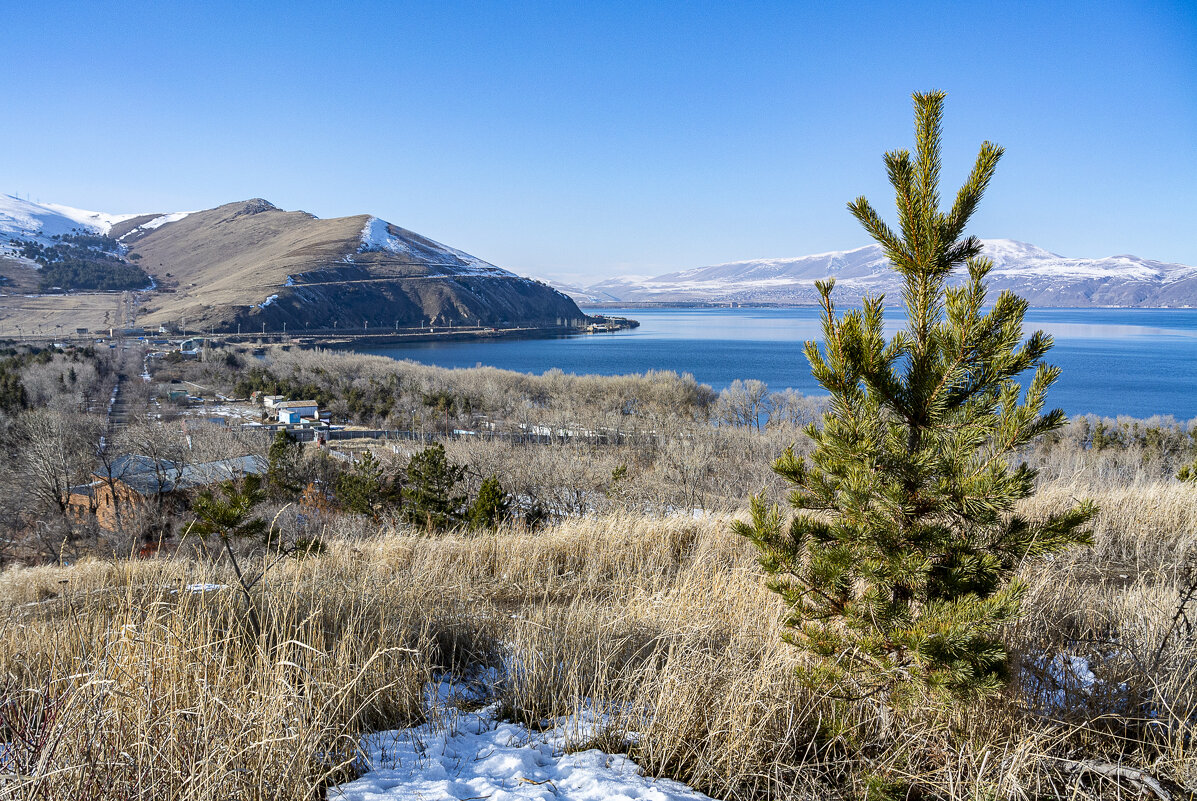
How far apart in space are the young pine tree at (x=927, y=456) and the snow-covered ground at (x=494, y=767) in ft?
2.87

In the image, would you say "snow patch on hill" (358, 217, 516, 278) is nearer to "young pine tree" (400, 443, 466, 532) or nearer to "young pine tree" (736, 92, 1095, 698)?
"young pine tree" (400, 443, 466, 532)

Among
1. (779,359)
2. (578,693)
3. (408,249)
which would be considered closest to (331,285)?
(408,249)

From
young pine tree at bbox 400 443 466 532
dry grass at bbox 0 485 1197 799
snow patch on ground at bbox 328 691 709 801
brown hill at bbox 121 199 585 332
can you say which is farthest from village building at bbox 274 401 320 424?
brown hill at bbox 121 199 585 332

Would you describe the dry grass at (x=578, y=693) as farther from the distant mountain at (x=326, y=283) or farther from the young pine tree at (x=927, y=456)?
the distant mountain at (x=326, y=283)

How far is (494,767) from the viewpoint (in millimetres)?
2320

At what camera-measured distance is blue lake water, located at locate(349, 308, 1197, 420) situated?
183 ft

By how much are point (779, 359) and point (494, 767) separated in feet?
313

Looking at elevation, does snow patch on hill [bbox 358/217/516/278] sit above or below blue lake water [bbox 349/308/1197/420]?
above

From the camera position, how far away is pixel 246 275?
144 m

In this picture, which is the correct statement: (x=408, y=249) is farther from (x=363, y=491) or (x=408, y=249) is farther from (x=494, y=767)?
(x=494, y=767)

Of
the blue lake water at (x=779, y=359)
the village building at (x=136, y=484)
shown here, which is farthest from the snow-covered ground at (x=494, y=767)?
the blue lake water at (x=779, y=359)

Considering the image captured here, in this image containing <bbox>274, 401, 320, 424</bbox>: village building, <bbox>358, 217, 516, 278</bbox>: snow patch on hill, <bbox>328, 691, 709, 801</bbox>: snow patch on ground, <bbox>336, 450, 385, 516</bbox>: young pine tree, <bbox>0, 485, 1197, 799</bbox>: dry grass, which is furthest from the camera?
<bbox>358, 217, 516, 278</bbox>: snow patch on hill

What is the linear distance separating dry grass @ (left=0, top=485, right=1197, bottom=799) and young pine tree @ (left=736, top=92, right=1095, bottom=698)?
30 centimetres

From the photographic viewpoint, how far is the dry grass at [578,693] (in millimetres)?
2018
